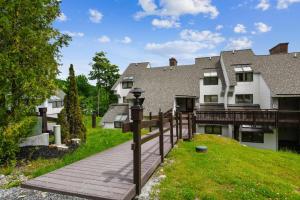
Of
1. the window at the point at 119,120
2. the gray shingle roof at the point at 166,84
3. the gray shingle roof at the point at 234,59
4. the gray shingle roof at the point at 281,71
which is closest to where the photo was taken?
the gray shingle roof at the point at 281,71

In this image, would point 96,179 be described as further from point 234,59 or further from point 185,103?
point 234,59

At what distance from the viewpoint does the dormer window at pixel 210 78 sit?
1087 inches

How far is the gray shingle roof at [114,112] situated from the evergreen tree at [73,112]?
60.5 feet

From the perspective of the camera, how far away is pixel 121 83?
111 ft

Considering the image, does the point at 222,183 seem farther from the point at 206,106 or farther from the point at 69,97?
Result: the point at 206,106

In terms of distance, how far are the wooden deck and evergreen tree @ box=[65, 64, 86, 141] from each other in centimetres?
505

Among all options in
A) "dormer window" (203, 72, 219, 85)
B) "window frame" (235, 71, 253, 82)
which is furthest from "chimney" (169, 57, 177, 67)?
"window frame" (235, 71, 253, 82)

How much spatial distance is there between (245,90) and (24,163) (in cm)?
2419

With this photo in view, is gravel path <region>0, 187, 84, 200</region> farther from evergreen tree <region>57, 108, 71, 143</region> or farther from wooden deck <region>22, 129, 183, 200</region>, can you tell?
evergreen tree <region>57, 108, 71, 143</region>

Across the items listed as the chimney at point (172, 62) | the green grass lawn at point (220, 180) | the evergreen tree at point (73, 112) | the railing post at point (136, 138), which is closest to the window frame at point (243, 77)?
the chimney at point (172, 62)

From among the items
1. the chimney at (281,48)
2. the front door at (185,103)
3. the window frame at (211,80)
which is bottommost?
the front door at (185,103)

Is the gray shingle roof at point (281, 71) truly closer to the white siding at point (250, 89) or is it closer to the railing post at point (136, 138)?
the white siding at point (250, 89)

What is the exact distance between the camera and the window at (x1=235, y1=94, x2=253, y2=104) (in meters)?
25.8

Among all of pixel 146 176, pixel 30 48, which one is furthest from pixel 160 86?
pixel 146 176
